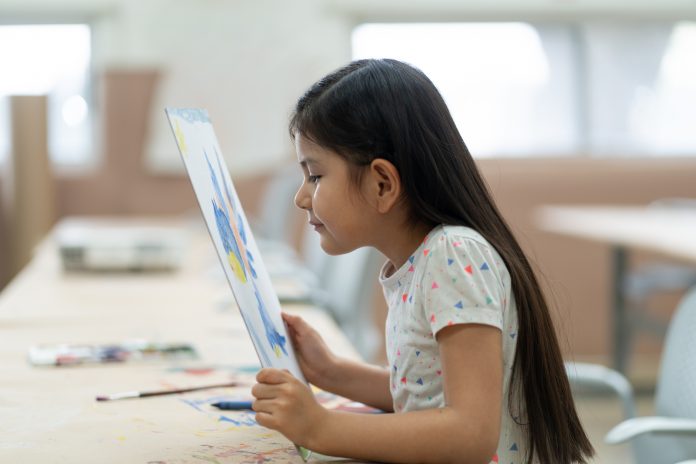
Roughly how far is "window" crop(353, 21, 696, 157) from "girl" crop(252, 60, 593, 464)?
438 centimetres

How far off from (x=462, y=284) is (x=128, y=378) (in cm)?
63

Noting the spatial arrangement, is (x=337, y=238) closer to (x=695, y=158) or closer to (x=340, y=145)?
(x=340, y=145)

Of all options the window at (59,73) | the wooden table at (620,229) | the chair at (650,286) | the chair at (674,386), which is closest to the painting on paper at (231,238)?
the chair at (674,386)

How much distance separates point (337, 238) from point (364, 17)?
4385mm

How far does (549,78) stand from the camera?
540cm

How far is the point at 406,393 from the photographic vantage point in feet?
3.43

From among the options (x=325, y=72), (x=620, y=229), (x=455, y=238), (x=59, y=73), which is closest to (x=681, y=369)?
(x=455, y=238)

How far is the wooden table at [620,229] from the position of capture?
3.40 m

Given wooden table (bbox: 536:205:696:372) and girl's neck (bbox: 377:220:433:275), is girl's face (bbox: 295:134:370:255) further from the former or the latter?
wooden table (bbox: 536:205:696:372)

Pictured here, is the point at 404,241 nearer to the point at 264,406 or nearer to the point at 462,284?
the point at 462,284

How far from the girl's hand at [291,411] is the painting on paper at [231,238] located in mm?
58

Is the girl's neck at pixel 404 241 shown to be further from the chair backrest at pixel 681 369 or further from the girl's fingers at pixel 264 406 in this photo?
the chair backrest at pixel 681 369

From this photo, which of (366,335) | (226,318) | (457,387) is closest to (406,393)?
(457,387)

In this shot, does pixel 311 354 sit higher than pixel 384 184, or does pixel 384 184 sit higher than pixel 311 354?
pixel 384 184
